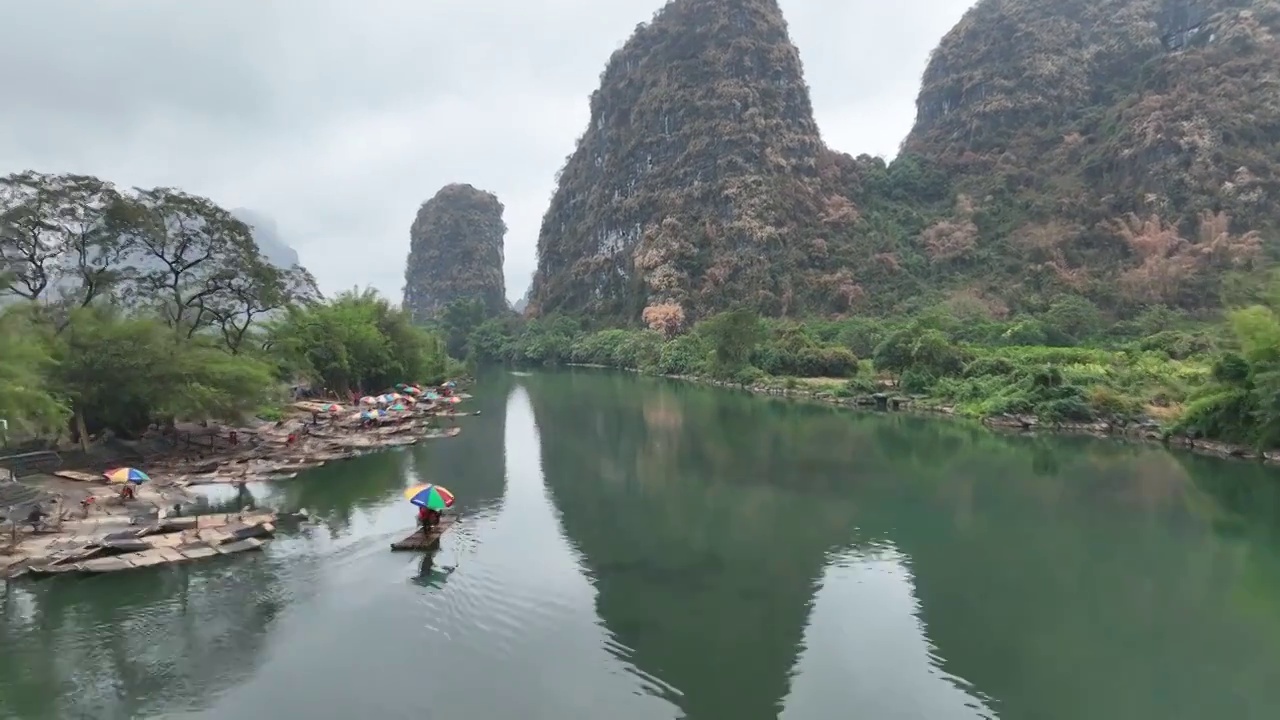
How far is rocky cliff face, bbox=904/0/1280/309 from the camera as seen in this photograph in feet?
190

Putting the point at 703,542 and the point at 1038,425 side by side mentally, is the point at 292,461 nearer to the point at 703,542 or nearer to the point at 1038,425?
the point at 703,542

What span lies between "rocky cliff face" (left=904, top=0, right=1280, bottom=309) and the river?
47.4 meters

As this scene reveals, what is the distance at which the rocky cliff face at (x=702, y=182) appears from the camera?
258 feet

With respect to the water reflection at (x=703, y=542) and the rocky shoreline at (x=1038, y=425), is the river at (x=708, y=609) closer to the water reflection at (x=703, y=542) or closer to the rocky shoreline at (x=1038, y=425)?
the water reflection at (x=703, y=542)

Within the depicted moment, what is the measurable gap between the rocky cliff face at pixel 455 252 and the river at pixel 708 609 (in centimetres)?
11530

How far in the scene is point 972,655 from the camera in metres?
10.2

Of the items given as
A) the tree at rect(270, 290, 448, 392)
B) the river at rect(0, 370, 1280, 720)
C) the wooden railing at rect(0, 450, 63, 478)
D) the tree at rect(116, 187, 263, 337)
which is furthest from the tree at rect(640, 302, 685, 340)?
the wooden railing at rect(0, 450, 63, 478)

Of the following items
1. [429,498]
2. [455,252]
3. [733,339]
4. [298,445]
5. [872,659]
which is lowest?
[872,659]

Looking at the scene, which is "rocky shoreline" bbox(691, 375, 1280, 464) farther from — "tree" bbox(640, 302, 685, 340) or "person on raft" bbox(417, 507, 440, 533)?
"tree" bbox(640, 302, 685, 340)

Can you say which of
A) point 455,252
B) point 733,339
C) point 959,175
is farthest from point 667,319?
point 455,252

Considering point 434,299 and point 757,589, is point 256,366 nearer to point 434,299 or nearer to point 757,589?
point 757,589

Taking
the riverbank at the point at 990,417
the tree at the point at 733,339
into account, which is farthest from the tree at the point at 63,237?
the tree at the point at 733,339

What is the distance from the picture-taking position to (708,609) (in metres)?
11.5

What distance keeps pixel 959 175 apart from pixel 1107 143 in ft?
52.5
